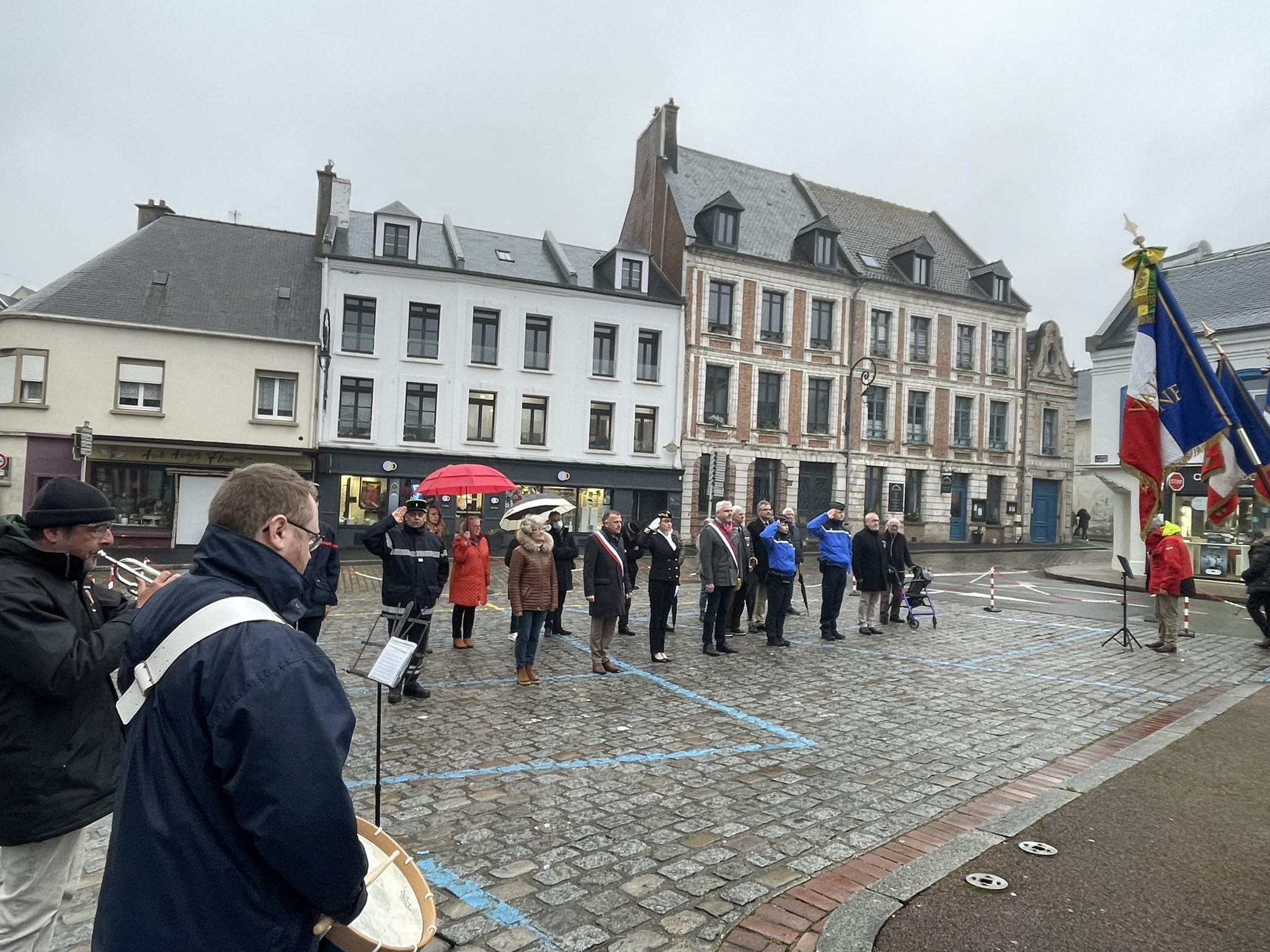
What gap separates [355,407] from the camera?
2695 centimetres

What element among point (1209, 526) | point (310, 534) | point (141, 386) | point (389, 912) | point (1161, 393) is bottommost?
point (389, 912)

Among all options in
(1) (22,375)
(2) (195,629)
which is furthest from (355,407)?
(2) (195,629)

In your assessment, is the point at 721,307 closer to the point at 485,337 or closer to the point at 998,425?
the point at 485,337

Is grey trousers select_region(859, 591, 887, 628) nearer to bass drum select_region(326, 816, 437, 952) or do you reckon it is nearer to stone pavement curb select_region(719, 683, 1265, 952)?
stone pavement curb select_region(719, 683, 1265, 952)

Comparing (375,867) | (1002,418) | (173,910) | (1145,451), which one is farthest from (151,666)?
(1002,418)

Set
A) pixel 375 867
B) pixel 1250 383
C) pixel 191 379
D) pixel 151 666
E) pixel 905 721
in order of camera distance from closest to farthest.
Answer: pixel 151 666 < pixel 375 867 < pixel 905 721 < pixel 1250 383 < pixel 191 379

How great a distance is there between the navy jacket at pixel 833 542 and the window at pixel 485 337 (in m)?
18.7

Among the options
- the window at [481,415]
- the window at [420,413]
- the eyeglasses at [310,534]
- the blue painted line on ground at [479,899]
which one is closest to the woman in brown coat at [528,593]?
the blue painted line on ground at [479,899]

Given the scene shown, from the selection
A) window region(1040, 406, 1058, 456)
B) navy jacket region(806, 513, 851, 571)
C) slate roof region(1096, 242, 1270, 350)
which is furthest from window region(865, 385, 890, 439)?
navy jacket region(806, 513, 851, 571)

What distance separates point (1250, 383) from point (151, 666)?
24.8m

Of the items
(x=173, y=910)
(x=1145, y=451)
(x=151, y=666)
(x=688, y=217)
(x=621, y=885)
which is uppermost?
(x=688, y=217)

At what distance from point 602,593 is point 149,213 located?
30123 millimetres

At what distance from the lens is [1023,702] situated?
7980 mm

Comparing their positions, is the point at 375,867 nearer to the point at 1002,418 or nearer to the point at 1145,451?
the point at 1145,451
